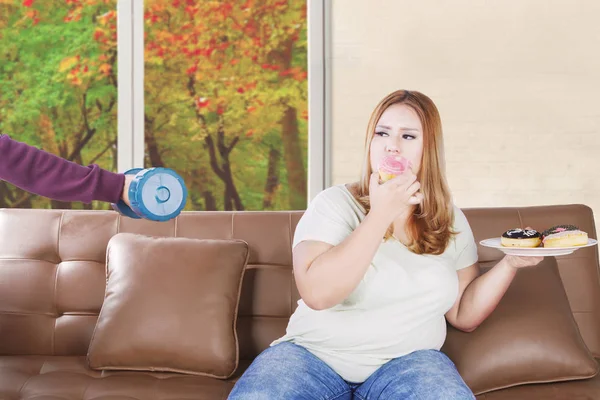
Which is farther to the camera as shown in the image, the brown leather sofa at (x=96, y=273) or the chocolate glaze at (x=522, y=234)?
the brown leather sofa at (x=96, y=273)

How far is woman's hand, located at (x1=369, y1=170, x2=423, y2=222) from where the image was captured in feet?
5.62

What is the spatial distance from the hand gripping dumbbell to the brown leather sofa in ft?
3.73

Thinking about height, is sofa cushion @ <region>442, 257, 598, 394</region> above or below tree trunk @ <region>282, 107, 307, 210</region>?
below

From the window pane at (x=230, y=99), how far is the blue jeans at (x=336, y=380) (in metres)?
2.36

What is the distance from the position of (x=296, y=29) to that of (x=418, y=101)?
2234 millimetres

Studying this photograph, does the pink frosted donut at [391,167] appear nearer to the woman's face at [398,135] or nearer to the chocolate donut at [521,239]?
the woman's face at [398,135]

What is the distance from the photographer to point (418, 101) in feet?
6.61

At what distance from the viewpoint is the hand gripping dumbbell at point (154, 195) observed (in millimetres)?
1270

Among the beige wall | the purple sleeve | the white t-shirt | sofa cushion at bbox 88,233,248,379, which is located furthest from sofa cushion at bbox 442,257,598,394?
the beige wall

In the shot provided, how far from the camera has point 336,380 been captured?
181 cm

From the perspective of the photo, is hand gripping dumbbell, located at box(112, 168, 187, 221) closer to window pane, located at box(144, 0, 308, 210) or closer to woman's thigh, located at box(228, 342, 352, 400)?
woman's thigh, located at box(228, 342, 352, 400)

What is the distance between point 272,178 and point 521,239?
2.40m

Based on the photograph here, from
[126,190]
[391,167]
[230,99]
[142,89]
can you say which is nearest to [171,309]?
[391,167]

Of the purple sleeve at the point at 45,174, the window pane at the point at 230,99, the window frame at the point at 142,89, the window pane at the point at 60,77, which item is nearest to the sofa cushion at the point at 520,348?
the purple sleeve at the point at 45,174
